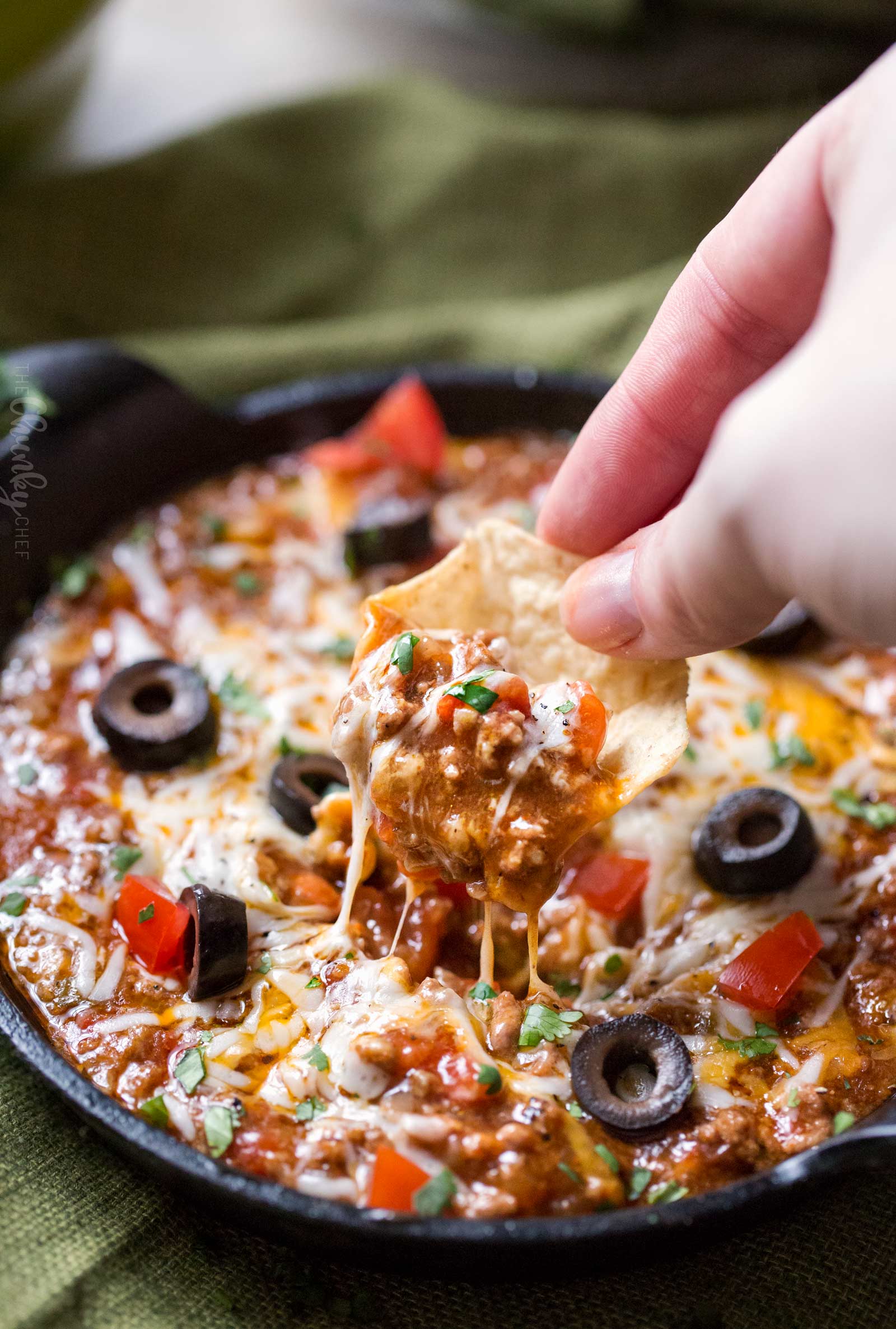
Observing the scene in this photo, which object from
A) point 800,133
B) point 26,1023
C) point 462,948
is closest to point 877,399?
point 800,133

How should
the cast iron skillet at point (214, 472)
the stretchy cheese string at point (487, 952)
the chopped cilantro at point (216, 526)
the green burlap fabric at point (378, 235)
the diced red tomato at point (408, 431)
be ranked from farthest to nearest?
the green burlap fabric at point (378, 235) < the diced red tomato at point (408, 431) < the chopped cilantro at point (216, 526) < the stretchy cheese string at point (487, 952) < the cast iron skillet at point (214, 472)

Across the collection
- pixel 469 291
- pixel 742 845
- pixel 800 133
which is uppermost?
pixel 800 133

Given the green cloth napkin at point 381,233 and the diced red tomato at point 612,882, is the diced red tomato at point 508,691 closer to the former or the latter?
the diced red tomato at point 612,882

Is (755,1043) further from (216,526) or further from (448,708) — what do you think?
(216,526)

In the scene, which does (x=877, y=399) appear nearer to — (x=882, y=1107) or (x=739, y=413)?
(x=739, y=413)

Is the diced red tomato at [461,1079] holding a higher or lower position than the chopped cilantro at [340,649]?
lower

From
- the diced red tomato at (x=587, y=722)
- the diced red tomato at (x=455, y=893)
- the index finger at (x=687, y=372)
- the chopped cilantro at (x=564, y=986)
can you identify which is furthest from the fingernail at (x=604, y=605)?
the chopped cilantro at (x=564, y=986)
